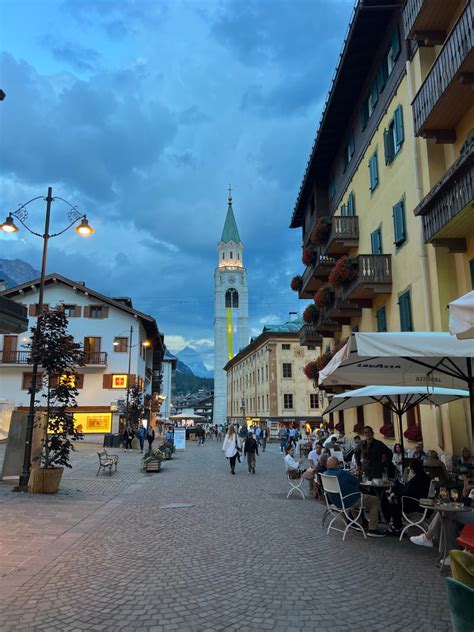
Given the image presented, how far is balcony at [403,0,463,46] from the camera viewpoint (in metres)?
12.8

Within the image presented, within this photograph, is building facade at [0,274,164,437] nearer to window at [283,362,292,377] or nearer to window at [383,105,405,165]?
window at [283,362,292,377]

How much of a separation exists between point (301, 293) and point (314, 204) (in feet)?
17.8

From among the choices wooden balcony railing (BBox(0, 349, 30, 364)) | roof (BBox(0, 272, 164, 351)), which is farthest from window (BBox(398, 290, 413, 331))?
wooden balcony railing (BBox(0, 349, 30, 364))

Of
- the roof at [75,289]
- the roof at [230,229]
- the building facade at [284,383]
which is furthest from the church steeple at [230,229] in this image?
the roof at [75,289]

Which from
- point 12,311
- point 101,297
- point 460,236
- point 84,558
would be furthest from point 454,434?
point 101,297

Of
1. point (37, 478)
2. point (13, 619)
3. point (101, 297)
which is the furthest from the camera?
point (101, 297)

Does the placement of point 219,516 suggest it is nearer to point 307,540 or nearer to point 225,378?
point 307,540

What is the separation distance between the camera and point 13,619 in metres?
4.87

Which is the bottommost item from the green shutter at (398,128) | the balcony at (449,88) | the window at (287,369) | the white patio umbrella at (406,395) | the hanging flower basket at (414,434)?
the hanging flower basket at (414,434)

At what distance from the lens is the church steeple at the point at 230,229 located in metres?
133

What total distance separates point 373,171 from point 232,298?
343 ft

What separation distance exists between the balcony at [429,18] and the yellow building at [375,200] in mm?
339

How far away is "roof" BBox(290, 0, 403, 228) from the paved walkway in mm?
16760

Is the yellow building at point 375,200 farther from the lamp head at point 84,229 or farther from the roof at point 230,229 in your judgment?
the roof at point 230,229
